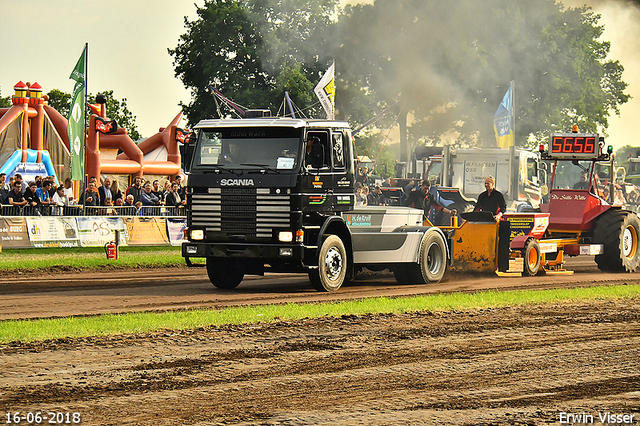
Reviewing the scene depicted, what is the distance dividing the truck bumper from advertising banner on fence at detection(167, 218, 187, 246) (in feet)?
32.5

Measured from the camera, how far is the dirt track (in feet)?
22.1

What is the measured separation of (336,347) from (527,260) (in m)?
9.36

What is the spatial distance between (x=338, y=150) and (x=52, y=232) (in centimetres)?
996

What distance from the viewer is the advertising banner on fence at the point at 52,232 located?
21672 mm

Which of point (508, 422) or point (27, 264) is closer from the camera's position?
point (508, 422)

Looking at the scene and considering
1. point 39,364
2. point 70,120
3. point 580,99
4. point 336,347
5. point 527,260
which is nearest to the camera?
point 39,364

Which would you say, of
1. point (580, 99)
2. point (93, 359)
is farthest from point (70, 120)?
point (580, 99)

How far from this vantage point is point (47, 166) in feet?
103

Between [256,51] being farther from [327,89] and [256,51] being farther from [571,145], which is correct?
[571,145]

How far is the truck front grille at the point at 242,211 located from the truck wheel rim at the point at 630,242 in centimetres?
925

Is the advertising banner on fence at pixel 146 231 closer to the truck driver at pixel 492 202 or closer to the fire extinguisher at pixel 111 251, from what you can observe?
the fire extinguisher at pixel 111 251

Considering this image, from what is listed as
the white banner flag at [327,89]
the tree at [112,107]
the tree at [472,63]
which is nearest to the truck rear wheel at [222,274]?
the white banner flag at [327,89]

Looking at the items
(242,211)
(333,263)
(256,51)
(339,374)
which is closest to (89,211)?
(242,211)

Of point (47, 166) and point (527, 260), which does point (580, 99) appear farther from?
point (527, 260)
